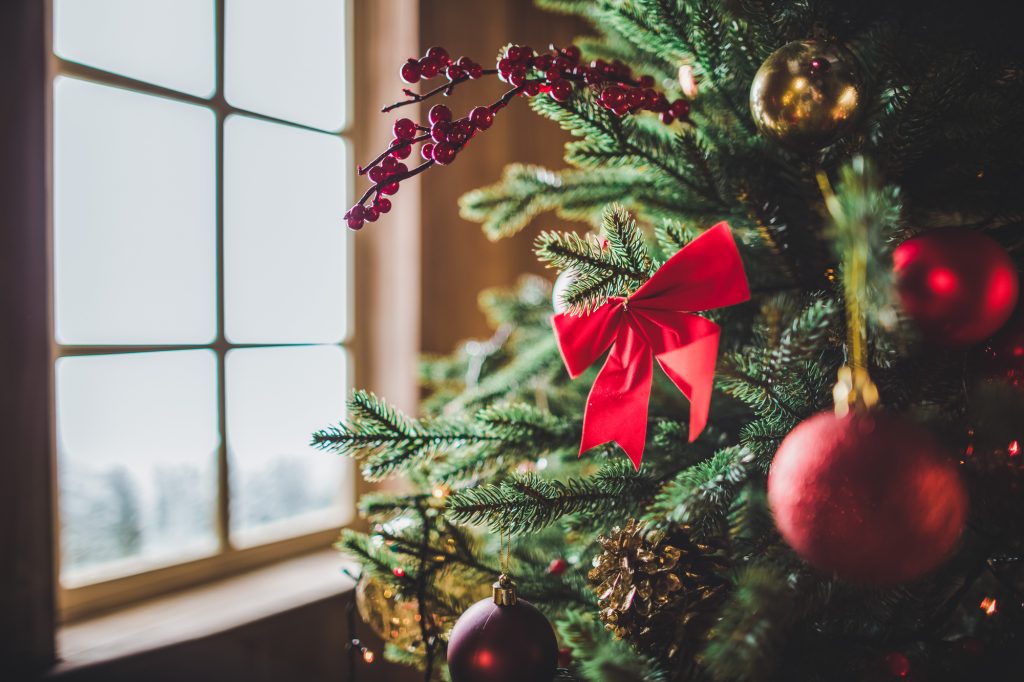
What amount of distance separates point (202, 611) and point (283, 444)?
275 mm

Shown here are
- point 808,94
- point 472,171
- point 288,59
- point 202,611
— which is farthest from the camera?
point 472,171

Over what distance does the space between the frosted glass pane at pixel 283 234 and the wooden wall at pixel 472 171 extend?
0.58 feet

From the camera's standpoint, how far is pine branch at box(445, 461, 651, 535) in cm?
41

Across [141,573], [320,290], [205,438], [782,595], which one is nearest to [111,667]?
[141,573]

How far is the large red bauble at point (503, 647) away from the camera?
1.29 ft

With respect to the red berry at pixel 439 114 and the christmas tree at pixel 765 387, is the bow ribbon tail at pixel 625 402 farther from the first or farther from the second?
the red berry at pixel 439 114

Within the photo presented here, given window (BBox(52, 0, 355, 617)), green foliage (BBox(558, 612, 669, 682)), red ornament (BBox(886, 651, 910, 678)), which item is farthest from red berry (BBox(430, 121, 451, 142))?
window (BBox(52, 0, 355, 617))

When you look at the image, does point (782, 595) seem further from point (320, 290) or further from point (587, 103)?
point (320, 290)

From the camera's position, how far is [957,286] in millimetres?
335

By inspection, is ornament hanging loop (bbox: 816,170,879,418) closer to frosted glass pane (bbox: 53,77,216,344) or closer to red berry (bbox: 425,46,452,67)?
red berry (bbox: 425,46,452,67)

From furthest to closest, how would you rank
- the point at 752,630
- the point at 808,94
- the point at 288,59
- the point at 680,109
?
the point at 288,59
the point at 680,109
the point at 808,94
the point at 752,630

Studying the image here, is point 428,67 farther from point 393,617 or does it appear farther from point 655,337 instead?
point 393,617

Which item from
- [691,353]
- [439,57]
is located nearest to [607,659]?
[691,353]

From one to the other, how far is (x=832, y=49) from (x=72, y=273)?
891 mm
